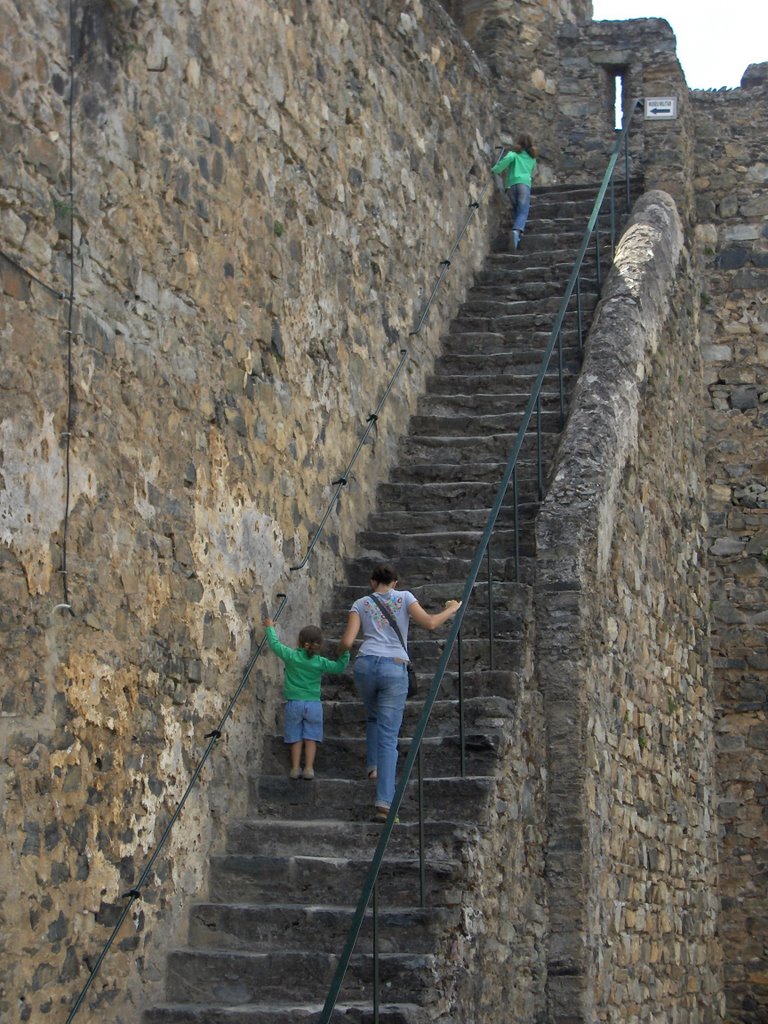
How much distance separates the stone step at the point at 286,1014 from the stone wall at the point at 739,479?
18.9ft

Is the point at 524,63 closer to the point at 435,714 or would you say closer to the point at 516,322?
the point at 516,322

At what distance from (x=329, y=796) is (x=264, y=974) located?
1118mm

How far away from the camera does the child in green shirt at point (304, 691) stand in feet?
26.4

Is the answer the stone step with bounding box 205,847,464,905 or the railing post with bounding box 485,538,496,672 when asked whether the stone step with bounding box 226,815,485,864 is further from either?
the railing post with bounding box 485,538,496,672

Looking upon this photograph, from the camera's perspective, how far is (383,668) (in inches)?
307

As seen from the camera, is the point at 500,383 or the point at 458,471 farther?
the point at 500,383

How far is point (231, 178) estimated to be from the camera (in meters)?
8.34

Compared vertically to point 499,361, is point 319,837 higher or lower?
lower

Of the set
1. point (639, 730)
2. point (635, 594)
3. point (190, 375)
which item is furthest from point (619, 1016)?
point (190, 375)

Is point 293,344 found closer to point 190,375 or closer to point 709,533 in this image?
point 190,375

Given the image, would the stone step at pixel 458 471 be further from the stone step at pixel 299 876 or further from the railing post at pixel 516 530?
the stone step at pixel 299 876

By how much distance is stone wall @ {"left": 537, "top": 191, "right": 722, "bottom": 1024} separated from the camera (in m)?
8.62

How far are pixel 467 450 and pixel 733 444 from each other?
3256mm

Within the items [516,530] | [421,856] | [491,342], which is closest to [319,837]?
[421,856]
